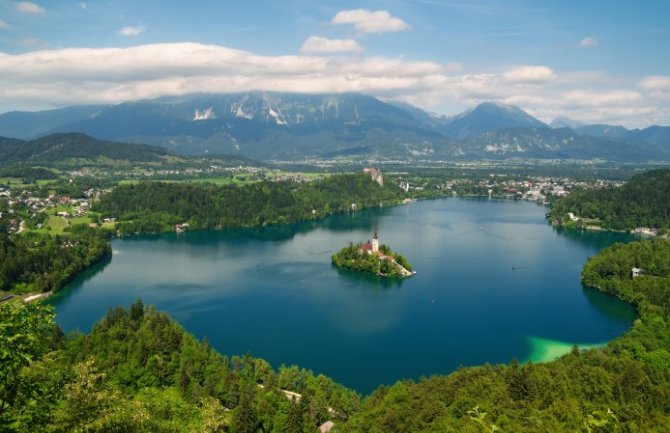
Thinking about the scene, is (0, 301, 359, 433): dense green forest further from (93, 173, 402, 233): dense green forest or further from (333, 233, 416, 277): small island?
(93, 173, 402, 233): dense green forest

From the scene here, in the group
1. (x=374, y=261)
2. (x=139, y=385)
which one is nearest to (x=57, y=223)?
(x=374, y=261)

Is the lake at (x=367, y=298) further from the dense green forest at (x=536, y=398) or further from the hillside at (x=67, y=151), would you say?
the hillside at (x=67, y=151)

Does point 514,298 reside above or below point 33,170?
below

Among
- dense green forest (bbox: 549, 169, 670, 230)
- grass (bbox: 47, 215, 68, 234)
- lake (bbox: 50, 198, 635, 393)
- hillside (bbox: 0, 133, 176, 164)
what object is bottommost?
lake (bbox: 50, 198, 635, 393)

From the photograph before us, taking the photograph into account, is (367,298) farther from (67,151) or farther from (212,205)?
(67,151)

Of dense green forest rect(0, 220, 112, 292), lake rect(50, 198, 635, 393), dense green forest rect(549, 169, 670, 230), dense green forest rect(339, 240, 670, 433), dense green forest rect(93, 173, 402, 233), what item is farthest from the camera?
dense green forest rect(93, 173, 402, 233)

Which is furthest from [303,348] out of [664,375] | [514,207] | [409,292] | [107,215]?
[514,207]

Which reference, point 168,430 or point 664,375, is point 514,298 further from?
point 168,430

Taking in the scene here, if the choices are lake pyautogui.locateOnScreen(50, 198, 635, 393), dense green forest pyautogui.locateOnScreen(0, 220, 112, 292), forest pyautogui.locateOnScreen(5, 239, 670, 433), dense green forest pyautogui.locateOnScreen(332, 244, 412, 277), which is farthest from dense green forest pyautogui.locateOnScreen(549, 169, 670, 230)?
dense green forest pyautogui.locateOnScreen(0, 220, 112, 292)
